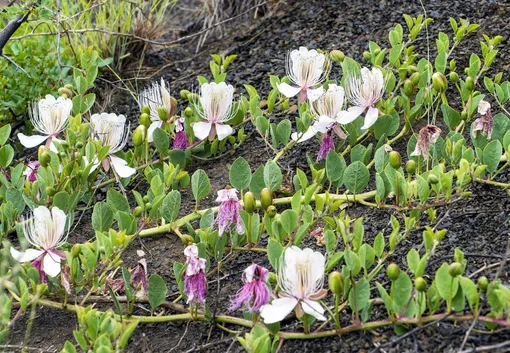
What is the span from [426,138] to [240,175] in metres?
0.53

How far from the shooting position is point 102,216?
2256 mm

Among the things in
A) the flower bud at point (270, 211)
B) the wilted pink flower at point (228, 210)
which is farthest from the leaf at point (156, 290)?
the flower bud at point (270, 211)

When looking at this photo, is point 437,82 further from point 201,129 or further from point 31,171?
point 31,171

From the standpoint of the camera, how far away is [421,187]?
82.2 inches

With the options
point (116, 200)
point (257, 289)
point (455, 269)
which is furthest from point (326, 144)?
point (455, 269)

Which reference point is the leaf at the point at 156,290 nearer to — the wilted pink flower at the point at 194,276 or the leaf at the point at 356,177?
the wilted pink flower at the point at 194,276

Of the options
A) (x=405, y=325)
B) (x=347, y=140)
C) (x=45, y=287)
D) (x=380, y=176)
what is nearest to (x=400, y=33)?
(x=347, y=140)

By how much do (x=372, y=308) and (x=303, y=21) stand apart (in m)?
1.93

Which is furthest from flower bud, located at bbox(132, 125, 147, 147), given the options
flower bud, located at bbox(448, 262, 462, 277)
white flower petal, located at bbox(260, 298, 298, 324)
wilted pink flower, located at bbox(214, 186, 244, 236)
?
flower bud, located at bbox(448, 262, 462, 277)

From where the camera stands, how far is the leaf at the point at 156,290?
2.03 m

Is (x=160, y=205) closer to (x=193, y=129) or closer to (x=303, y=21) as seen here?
(x=193, y=129)

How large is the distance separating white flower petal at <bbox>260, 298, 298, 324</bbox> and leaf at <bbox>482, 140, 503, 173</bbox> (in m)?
0.77

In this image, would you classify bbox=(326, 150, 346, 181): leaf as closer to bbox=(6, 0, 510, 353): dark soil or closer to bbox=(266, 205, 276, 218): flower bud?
bbox=(6, 0, 510, 353): dark soil

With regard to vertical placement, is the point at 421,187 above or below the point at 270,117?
above
